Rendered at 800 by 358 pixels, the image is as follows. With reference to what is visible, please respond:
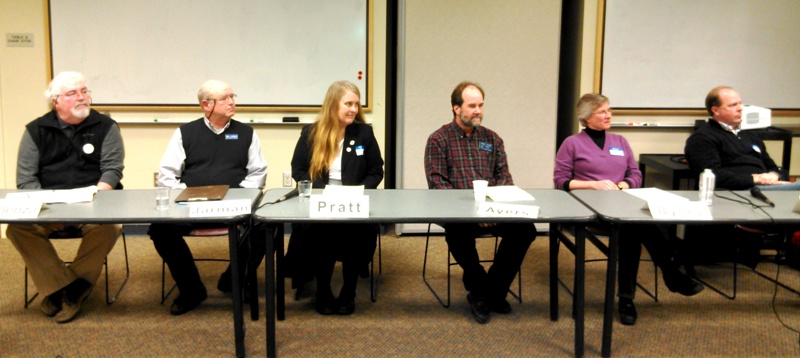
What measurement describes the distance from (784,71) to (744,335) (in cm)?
241

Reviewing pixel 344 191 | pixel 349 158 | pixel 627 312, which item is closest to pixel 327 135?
pixel 349 158

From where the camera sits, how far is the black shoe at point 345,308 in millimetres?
3033

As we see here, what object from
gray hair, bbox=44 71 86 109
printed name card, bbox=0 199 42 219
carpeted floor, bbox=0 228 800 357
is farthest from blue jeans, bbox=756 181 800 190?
gray hair, bbox=44 71 86 109

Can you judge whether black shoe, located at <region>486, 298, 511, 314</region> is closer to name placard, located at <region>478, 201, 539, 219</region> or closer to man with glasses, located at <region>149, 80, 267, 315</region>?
name placard, located at <region>478, 201, 539, 219</region>

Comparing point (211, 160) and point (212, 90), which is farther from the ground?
point (212, 90)

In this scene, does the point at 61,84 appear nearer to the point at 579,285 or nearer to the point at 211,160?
the point at 211,160

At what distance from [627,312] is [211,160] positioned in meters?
2.12

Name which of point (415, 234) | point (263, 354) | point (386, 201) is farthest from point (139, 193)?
point (415, 234)

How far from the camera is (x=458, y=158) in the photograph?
3264 mm

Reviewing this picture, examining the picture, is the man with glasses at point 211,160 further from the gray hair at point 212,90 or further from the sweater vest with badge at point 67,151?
the sweater vest with badge at point 67,151

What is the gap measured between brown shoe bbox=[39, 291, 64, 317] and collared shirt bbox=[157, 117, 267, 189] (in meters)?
0.69

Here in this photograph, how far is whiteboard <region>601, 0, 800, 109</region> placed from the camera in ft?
14.3

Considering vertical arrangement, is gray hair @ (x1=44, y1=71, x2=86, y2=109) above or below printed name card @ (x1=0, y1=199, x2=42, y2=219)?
above

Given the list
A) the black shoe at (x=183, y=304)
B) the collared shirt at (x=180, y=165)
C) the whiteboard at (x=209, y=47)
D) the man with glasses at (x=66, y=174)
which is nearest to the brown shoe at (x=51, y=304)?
the man with glasses at (x=66, y=174)
